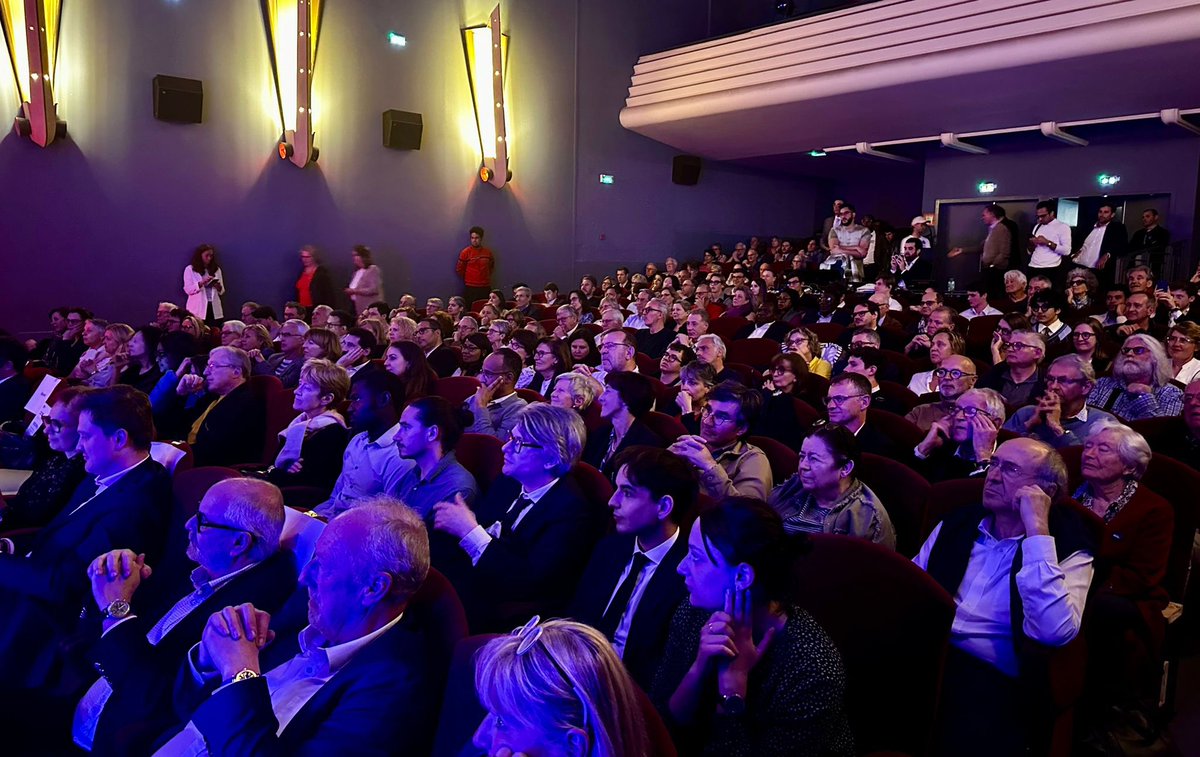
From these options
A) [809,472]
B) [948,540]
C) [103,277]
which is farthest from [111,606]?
[103,277]

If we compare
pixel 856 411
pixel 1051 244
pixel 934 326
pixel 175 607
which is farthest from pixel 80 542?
pixel 1051 244

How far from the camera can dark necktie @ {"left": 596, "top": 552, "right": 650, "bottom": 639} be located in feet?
7.10

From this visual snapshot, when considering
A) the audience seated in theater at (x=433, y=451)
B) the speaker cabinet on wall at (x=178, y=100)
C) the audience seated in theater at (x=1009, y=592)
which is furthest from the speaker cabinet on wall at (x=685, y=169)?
the audience seated in theater at (x=1009, y=592)

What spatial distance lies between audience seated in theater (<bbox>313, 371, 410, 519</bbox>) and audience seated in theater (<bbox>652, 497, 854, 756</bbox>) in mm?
1769

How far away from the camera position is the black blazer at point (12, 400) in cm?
465

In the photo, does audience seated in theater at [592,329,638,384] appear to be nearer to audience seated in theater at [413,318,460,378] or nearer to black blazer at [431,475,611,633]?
audience seated in theater at [413,318,460,378]

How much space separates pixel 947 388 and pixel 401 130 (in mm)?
Result: 8395

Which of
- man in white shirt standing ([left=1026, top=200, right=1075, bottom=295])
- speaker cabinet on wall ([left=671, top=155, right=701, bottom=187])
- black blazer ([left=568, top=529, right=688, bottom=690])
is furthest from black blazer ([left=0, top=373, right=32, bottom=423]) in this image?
speaker cabinet on wall ([left=671, top=155, right=701, bottom=187])

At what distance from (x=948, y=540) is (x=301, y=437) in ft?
8.23

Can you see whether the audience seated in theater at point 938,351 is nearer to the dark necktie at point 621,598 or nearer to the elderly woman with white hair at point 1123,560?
the elderly woman with white hair at point 1123,560

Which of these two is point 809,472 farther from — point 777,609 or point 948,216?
point 948,216

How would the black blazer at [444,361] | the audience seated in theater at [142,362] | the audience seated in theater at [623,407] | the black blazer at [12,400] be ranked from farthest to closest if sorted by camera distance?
1. the black blazer at [444,361]
2. the audience seated in theater at [142,362]
3. the black blazer at [12,400]
4. the audience seated in theater at [623,407]

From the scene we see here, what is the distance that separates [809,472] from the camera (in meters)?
2.55

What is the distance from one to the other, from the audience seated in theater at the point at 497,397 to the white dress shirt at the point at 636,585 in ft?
5.70
